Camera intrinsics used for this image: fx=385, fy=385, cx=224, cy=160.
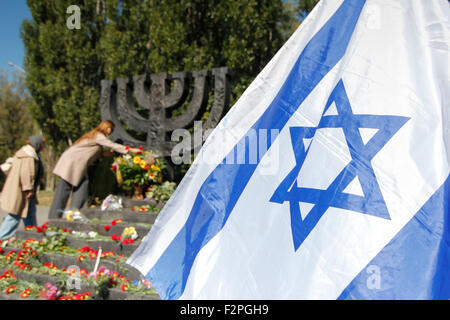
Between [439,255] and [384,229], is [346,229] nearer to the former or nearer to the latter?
[384,229]

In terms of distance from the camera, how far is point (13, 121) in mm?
17188

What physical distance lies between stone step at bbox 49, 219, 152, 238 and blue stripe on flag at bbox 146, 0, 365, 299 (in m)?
2.87

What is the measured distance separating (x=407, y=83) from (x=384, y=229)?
485mm

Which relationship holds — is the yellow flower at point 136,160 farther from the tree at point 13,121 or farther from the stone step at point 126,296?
the tree at point 13,121

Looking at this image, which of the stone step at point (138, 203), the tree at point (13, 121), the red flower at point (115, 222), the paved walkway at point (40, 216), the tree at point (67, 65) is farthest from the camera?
the tree at point (13, 121)

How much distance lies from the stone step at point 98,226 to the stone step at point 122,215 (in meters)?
0.10

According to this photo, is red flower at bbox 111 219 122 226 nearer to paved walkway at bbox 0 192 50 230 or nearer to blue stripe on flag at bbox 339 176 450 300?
paved walkway at bbox 0 192 50 230

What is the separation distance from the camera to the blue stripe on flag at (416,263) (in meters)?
1.07

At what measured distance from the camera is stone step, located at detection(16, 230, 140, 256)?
159 inches

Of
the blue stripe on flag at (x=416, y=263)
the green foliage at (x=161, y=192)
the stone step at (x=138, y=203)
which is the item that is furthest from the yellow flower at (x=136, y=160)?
the blue stripe on flag at (x=416, y=263)

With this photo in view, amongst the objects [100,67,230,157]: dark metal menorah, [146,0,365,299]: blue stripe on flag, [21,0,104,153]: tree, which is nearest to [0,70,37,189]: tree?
[21,0,104,153]: tree

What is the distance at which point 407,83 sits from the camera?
1.26 meters
